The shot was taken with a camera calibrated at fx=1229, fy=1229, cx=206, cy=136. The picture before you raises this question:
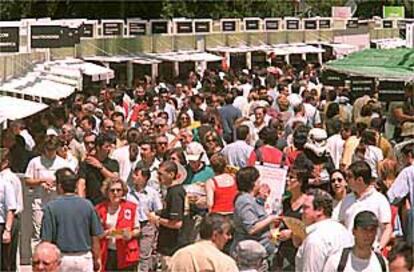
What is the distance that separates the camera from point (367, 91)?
23.2 meters

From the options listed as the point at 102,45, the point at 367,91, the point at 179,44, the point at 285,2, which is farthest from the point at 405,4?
the point at 367,91

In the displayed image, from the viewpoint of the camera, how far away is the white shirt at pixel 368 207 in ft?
33.4

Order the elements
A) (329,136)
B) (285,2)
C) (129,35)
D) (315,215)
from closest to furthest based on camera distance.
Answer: (315,215) < (329,136) < (129,35) < (285,2)

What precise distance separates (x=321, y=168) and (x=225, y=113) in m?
7.29

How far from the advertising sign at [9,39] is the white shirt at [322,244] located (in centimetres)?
1357

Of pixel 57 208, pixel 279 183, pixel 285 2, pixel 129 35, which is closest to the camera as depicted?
pixel 57 208

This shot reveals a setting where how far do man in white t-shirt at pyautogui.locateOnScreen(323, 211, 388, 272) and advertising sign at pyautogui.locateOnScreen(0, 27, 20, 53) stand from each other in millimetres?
14351

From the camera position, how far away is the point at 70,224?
34.9ft

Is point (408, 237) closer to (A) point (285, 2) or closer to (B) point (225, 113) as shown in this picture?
(B) point (225, 113)

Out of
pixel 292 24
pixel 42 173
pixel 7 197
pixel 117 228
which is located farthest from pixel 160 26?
pixel 117 228

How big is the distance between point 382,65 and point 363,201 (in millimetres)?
10528

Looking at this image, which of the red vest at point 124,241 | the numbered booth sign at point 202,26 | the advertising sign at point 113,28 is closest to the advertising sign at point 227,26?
the numbered booth sign at point 202,26

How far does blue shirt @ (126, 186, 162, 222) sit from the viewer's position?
12.2 meters

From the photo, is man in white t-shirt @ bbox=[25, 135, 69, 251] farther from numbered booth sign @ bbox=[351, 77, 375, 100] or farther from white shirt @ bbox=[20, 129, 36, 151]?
numbered booth sign @ bbox=[351, 77, 375, 100]
